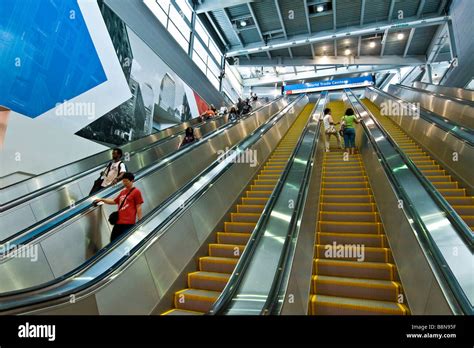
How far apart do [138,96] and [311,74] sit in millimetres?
21540

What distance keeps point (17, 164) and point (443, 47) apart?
2249 centimetres

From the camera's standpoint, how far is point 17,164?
255 inches

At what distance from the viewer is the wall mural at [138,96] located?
31.5 ft

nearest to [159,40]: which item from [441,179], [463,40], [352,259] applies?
[441,179]

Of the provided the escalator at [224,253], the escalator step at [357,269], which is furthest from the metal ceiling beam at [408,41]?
the escalator step at [357,269]

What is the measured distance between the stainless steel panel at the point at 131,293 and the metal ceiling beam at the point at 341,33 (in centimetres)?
1915

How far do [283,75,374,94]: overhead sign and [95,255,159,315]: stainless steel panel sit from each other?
24745 mm

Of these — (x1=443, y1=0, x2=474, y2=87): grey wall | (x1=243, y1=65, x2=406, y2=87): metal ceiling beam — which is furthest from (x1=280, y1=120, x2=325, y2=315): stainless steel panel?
(x1=243, y1=65, x2=406, y2=87): metal ceiling beam

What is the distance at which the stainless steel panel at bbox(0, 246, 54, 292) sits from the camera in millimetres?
3119

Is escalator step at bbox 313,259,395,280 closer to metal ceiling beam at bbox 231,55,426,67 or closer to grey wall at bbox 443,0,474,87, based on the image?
grey wall at bbox 443,0,474,87

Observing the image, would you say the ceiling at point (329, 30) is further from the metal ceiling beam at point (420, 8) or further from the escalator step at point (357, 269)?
the escalator step at point (357, 269)
